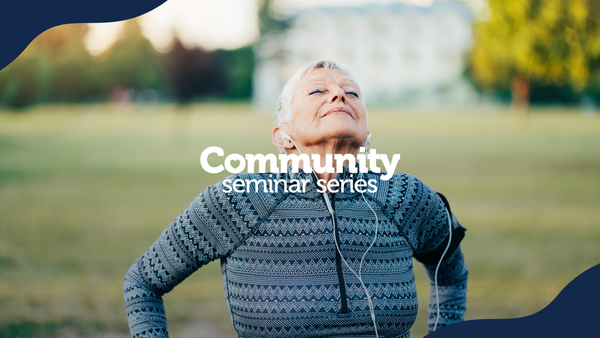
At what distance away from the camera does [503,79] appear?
4350cm

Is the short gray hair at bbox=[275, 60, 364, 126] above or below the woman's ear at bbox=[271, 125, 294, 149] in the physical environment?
above

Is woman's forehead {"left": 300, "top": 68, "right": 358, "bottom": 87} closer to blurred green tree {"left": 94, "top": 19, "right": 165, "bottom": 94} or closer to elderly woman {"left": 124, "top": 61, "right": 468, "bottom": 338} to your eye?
elderly woman {"left": 124, "top": 61, "right": 468, "bottom": 338}

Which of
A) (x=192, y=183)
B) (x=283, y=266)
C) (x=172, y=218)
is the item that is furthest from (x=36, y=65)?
(x=283, y=266)

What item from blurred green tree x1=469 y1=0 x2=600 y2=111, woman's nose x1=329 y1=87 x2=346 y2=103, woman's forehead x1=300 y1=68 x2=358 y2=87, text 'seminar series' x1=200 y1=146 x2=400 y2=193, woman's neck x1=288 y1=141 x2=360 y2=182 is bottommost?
text 'seminar series' x1=200 y1=146 x2=400 y2=193

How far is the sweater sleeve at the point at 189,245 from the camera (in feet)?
5.81

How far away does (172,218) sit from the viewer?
907cm

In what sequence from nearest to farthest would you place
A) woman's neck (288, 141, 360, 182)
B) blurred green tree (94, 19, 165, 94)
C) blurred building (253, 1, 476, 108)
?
woman's neck (288, 141, 360, 182), blurred green tree (94, 19, 165, 94), blurred building (253, 1, 476, 108)

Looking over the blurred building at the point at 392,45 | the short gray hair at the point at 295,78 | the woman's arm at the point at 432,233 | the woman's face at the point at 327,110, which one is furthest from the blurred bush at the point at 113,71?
the blurred building at the point at 392,45

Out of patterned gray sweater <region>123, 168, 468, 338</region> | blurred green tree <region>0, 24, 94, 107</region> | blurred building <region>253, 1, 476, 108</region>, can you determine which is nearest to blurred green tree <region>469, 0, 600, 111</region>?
blurred green tree <region>0, 24, 94, 107</region>

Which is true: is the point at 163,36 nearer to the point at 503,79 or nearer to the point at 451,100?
the point at 503,79

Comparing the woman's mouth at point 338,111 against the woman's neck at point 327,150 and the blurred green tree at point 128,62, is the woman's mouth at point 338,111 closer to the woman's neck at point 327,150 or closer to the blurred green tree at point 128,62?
the woman's neck at point 327,150

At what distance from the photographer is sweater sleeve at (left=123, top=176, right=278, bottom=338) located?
5.81ft

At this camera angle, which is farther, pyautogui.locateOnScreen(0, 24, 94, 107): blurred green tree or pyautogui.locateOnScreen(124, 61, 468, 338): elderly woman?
pyautogui.locateOnScreen(0, 24, 94, 107): blurred green tree

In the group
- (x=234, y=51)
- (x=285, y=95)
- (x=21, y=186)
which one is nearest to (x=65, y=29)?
(x=21, y=186)
